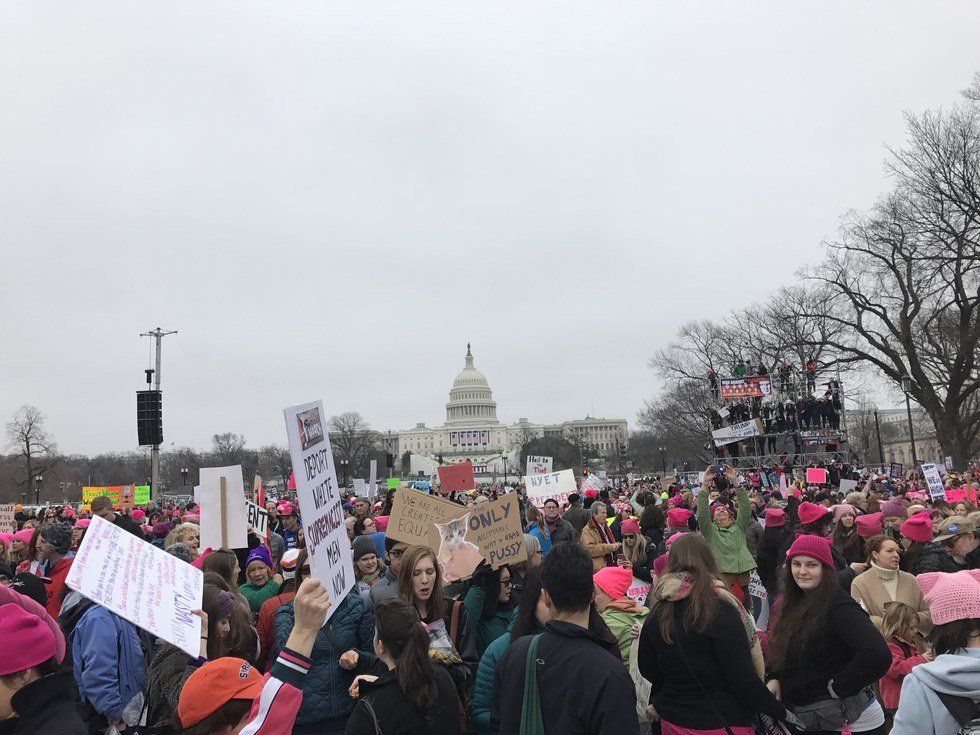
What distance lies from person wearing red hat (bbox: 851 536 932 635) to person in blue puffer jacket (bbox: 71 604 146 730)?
15.7 feet

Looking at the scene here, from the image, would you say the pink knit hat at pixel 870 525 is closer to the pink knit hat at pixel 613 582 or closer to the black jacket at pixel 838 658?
the pink knit hat at pixel 613 582

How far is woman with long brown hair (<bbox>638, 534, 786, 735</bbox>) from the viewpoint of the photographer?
3.88 metres

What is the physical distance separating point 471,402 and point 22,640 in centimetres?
16815

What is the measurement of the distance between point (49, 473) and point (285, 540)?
75.2 meters

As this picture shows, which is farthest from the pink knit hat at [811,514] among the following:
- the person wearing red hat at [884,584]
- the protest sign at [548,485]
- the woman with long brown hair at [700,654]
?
the protest sign at [548,485]

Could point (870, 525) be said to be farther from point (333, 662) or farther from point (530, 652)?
point (530, 652)

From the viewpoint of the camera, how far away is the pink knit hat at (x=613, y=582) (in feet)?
16.7

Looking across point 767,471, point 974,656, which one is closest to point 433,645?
point 974,656

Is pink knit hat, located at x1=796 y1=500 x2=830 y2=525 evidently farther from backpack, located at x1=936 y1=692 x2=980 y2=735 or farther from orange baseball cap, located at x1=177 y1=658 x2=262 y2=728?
orange baseball cap, located at x1=177 y1=658 x2=262 y2=728

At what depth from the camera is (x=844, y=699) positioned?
13.4 feet

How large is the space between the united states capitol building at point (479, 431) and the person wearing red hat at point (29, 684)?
150m

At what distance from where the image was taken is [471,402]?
6722 inches

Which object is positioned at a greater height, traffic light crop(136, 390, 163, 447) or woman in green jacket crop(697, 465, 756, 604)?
traffic light crop(136, 390, 163, 447)

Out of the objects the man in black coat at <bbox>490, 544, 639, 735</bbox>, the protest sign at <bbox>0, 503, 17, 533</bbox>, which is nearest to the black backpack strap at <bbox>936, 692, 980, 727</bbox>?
the man in black coat at <bbox>490, 544, 639, 735</bbox>
